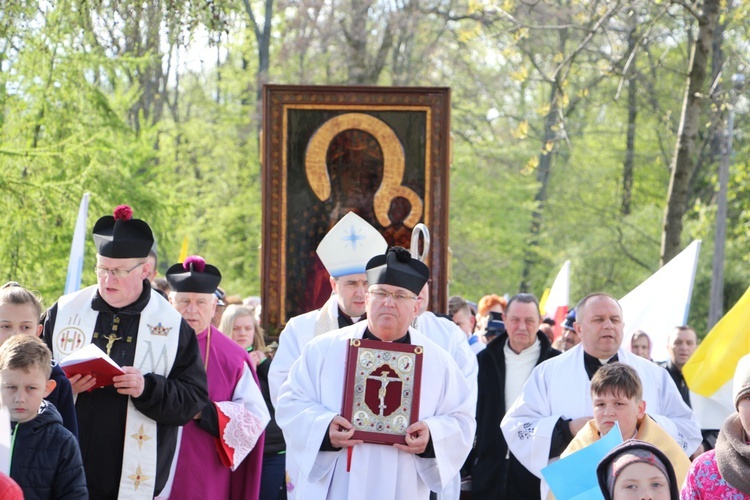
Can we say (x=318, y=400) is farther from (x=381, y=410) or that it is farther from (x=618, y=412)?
(x=618, y=412)

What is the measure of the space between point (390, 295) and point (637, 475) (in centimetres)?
159

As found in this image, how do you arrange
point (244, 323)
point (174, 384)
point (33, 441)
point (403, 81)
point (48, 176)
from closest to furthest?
point (33, 441) < point (174, 384) < point (244, 323) < point (48, 176) < point (403, 81)

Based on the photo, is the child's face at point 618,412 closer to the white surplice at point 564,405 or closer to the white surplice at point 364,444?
the white surplice at point 364,444

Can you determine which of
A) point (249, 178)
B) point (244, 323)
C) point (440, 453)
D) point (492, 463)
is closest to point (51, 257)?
point (244, 323)

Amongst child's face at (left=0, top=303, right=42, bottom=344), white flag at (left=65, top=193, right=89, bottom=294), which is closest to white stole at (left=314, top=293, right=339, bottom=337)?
child's face at (left=0, top=303, right=42, bottom=344)

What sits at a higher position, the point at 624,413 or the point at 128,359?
the point at 128,359

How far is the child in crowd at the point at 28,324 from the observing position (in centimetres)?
574

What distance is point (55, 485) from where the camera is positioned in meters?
5.30

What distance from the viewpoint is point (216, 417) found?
7234mm

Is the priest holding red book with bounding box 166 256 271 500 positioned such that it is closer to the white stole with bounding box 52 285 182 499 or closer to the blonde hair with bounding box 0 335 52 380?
the white stole with bounding box 52 285 182 499

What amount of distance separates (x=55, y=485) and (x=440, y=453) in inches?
72.2

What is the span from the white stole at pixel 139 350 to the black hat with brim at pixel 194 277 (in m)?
0.72

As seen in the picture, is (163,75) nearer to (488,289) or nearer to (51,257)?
(488,289)

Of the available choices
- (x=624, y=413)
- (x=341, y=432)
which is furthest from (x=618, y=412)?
(x=341, y=432)
